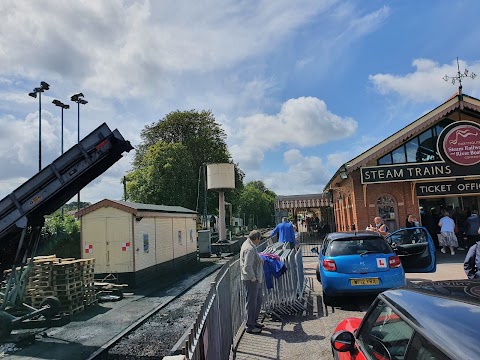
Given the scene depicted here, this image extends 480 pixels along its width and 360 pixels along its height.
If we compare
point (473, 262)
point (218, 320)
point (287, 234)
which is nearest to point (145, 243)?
point (287, 234)

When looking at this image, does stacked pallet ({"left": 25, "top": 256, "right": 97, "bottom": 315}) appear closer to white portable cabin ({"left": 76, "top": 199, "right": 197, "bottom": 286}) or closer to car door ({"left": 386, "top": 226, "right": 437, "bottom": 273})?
white portable cabin ({"left": 76, "top": 199, "right": 197, "bottom": 286})

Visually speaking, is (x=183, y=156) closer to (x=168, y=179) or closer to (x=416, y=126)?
(x=168, y=179)

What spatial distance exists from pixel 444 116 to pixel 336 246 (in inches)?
484

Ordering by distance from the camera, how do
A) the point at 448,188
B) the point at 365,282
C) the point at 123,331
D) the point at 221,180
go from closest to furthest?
1. the point at 365,282
2. the point at 123,331
3. the point at 448,188
4. the point at 221,180

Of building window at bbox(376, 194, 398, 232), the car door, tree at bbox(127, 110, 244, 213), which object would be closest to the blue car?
the car door

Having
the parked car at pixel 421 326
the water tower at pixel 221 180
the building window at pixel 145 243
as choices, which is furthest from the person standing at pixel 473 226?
the parked car at pixel 421 326

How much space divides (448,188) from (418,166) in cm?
198

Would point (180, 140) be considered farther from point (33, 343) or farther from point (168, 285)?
point (33, 343)

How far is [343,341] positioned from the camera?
2.96m

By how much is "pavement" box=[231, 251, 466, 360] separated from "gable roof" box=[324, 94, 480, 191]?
9285 millimetres

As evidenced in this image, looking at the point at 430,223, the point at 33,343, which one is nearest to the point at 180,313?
the point at 33,343

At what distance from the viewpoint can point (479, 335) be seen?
5.68 ft

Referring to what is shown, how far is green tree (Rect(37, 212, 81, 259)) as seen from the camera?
20766 millimetres

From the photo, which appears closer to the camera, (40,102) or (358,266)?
(358,266)
